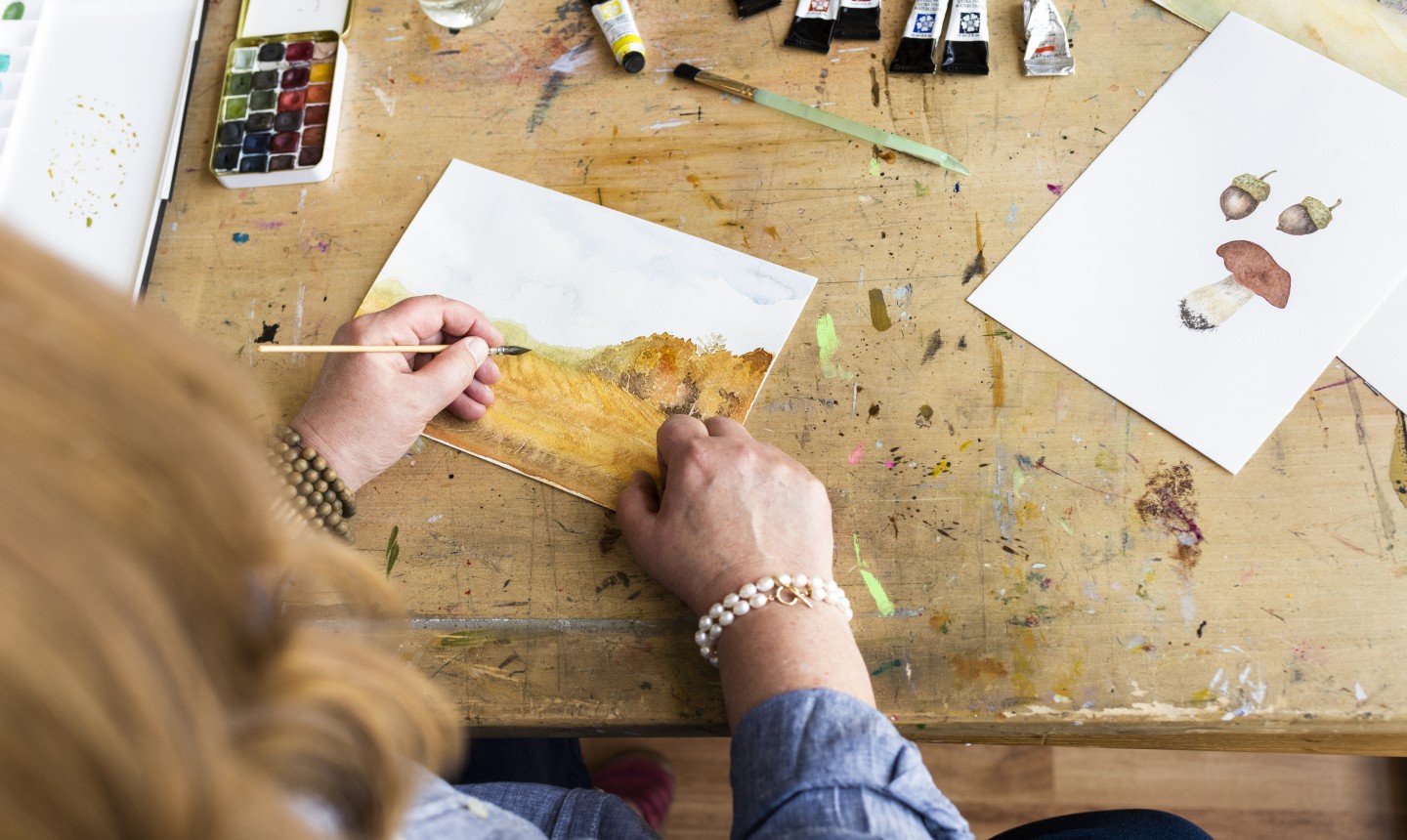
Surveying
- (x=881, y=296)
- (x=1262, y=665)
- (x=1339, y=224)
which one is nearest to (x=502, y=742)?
(x=881, y=296)

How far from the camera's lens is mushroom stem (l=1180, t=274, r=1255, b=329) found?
→ 78 cm

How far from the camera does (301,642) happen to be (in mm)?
386

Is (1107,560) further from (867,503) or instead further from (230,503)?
(230,503)

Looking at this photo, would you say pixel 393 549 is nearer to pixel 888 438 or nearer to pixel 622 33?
pixel 888 438

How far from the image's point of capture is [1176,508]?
73 centimetres

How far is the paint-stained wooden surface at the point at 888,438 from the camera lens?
692 mm

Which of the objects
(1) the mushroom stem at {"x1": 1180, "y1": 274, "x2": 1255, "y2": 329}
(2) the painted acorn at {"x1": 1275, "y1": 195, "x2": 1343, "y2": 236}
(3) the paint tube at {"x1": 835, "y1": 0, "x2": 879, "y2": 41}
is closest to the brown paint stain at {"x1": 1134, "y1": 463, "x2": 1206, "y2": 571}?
(1) the mushroom stem at {"x1": 1180, "y1": 274, "x2": 1255, "y2": 329}

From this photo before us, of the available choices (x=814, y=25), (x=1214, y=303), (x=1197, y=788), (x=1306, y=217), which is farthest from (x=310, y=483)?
(x=1197, y=788)

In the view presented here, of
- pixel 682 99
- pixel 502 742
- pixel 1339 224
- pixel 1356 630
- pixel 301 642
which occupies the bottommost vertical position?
pixel 502 742

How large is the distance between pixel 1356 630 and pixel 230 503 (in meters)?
0.76

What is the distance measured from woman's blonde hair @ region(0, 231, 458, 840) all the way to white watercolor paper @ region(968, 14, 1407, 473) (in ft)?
2.09

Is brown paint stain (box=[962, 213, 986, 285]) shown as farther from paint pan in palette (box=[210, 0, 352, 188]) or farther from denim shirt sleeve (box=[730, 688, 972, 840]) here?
paint pan in palette (box=[210, 0, 352, 188])

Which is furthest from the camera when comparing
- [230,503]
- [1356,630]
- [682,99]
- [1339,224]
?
[682,99]

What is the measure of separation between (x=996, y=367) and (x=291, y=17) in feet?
2.76
